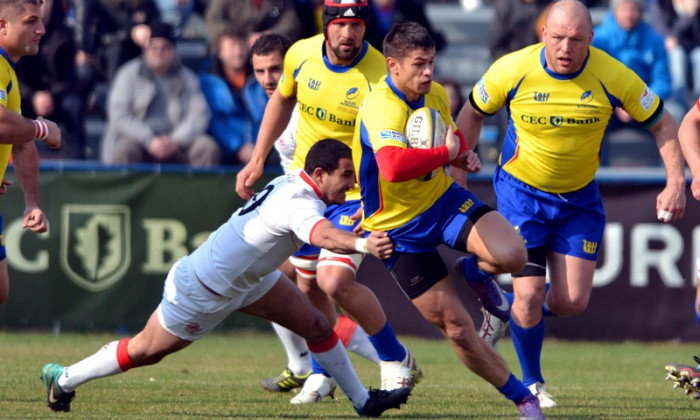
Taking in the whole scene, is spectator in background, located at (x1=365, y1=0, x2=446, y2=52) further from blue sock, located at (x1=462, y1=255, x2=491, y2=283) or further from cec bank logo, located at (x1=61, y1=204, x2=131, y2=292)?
blue sock, located at (x1=462, y1=255, x2=491, y2=283)

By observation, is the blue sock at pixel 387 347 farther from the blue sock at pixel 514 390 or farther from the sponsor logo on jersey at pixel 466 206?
the sponsor logo on jersey at pixel 466 206

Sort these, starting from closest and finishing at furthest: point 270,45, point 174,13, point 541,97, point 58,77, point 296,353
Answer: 1. point 541,97
2. point 296,353
3. point 270,45
4. point 58,77
5. point 174,13

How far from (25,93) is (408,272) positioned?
8.39 meters

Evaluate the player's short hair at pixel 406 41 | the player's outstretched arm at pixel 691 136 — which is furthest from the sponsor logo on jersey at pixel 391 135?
the player's outstretched arm at pixel 691 136

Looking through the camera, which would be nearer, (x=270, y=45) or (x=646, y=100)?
(x=646, y=100)

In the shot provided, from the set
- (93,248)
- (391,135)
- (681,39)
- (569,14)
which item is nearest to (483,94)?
(569,14)

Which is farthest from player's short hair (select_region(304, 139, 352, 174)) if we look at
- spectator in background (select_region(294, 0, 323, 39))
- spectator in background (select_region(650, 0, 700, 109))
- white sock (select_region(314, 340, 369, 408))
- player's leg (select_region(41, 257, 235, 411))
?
spectator in background (select_region(650, 0, 700, 109))

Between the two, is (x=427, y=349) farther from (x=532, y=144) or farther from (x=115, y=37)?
(x=115, y=37)

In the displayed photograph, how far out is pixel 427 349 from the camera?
1236cm

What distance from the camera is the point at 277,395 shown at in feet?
29.4

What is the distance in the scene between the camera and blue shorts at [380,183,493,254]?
7.29 meters

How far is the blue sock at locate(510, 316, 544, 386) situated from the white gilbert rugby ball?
73.5 inches

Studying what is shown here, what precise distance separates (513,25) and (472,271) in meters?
7.58

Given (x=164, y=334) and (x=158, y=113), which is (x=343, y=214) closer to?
(x=164, y=334)
